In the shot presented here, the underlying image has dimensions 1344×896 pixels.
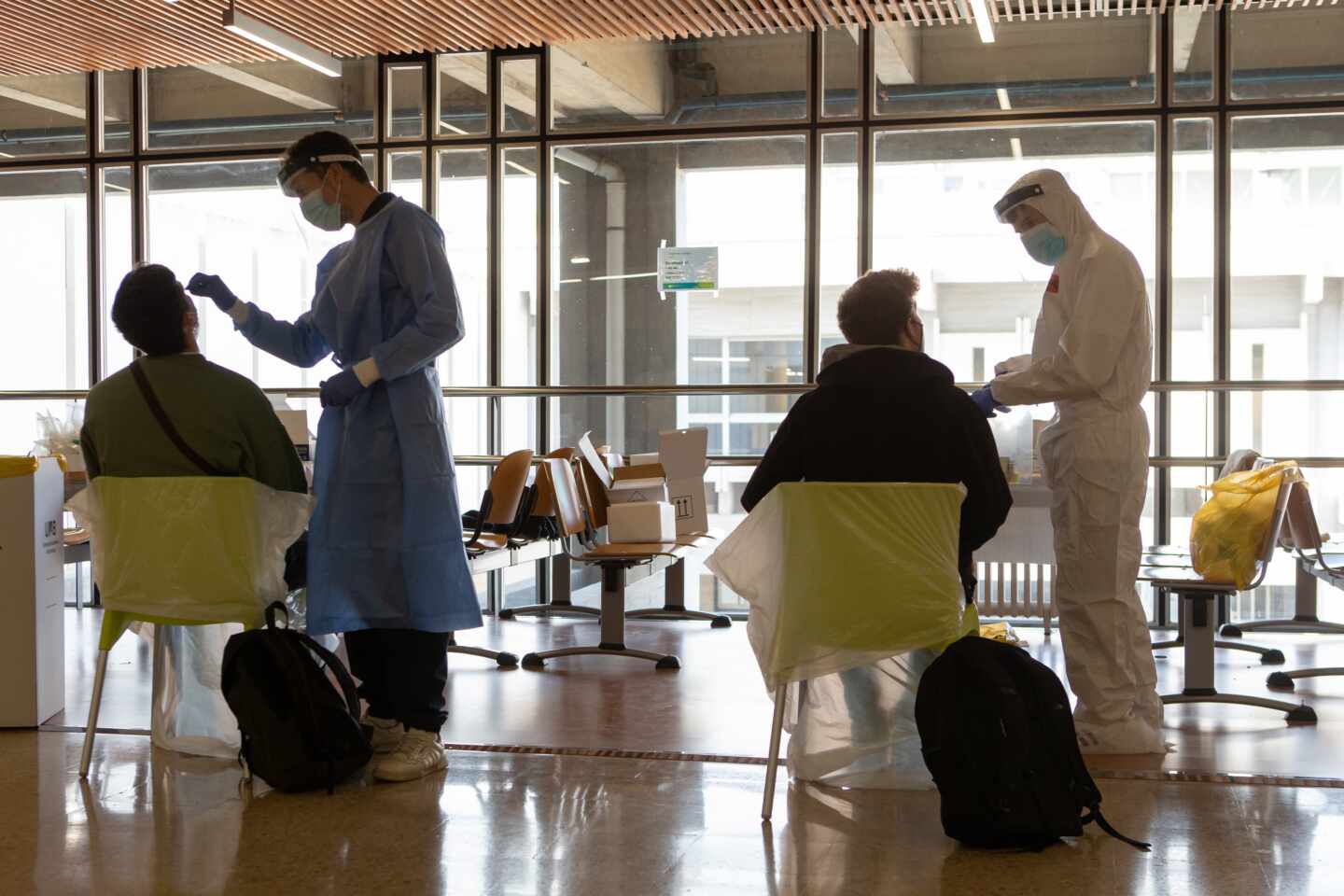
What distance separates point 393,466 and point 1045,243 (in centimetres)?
185

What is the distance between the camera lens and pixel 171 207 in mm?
8031

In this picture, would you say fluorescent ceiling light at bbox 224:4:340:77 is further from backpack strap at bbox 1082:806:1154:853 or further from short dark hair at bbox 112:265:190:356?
backpack strap at bbox 1082:806:1154:853

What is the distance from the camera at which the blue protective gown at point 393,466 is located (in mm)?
3357

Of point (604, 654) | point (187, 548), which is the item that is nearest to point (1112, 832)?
point (187, 548)

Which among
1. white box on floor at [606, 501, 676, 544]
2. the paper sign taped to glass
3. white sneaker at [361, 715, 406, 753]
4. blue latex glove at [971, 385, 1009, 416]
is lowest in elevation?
white sneaker at [361, 715, 406, 753]

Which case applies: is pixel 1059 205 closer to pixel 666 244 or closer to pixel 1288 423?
pixel 1288 423

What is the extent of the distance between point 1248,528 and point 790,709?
66.0 inches

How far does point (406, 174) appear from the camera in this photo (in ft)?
25.3

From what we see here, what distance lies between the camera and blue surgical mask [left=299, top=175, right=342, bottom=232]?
352 centimetres

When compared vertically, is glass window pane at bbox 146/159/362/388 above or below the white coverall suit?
above

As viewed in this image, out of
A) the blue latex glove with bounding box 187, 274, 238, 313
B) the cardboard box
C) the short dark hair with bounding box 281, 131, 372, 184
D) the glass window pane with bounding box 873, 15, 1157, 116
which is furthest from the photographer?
the glass window pane with bounding box 873, 15, 1157, 116

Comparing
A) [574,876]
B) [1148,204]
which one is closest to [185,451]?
[574,876]

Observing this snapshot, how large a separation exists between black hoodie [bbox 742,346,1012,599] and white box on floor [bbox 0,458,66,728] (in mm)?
2351

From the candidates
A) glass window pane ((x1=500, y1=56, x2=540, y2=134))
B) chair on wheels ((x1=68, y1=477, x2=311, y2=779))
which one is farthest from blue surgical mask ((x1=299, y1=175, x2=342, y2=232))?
glass window pane ((x1=500, y1=56, x2=540, y2=134))
